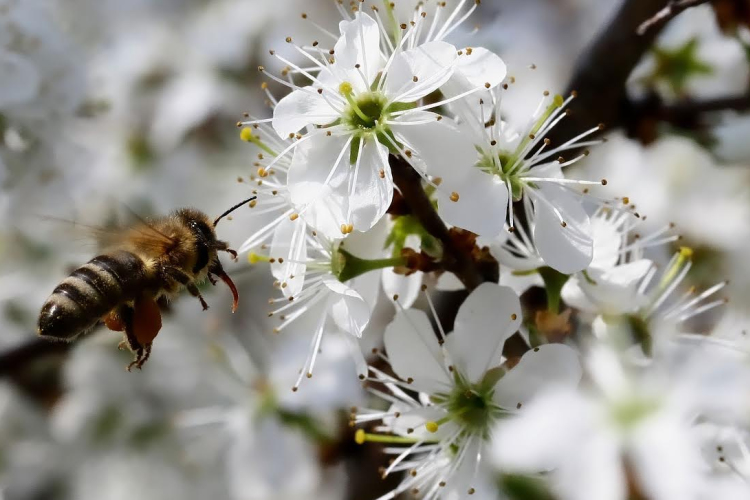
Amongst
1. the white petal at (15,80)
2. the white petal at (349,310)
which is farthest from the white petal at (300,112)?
the white petal at (15,80)

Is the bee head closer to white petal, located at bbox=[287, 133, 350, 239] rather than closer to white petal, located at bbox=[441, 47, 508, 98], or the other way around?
white petal, located at bbox=[287, 133, 350, 239]

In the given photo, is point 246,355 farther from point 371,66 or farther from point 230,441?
point 371,66

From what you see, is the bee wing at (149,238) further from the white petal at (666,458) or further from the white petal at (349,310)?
the white petal at (666,458)

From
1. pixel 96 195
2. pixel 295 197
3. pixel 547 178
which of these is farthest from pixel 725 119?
pixel 96 195

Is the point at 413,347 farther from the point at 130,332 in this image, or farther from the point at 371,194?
the point at 130,332

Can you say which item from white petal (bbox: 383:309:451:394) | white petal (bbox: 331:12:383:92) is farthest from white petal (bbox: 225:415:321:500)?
white petal (bbox: 331:12:383:92)

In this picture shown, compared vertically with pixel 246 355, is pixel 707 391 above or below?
above

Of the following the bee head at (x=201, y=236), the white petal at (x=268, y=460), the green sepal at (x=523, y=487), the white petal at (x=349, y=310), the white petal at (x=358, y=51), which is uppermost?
the white petal at (x=358, y=51)
